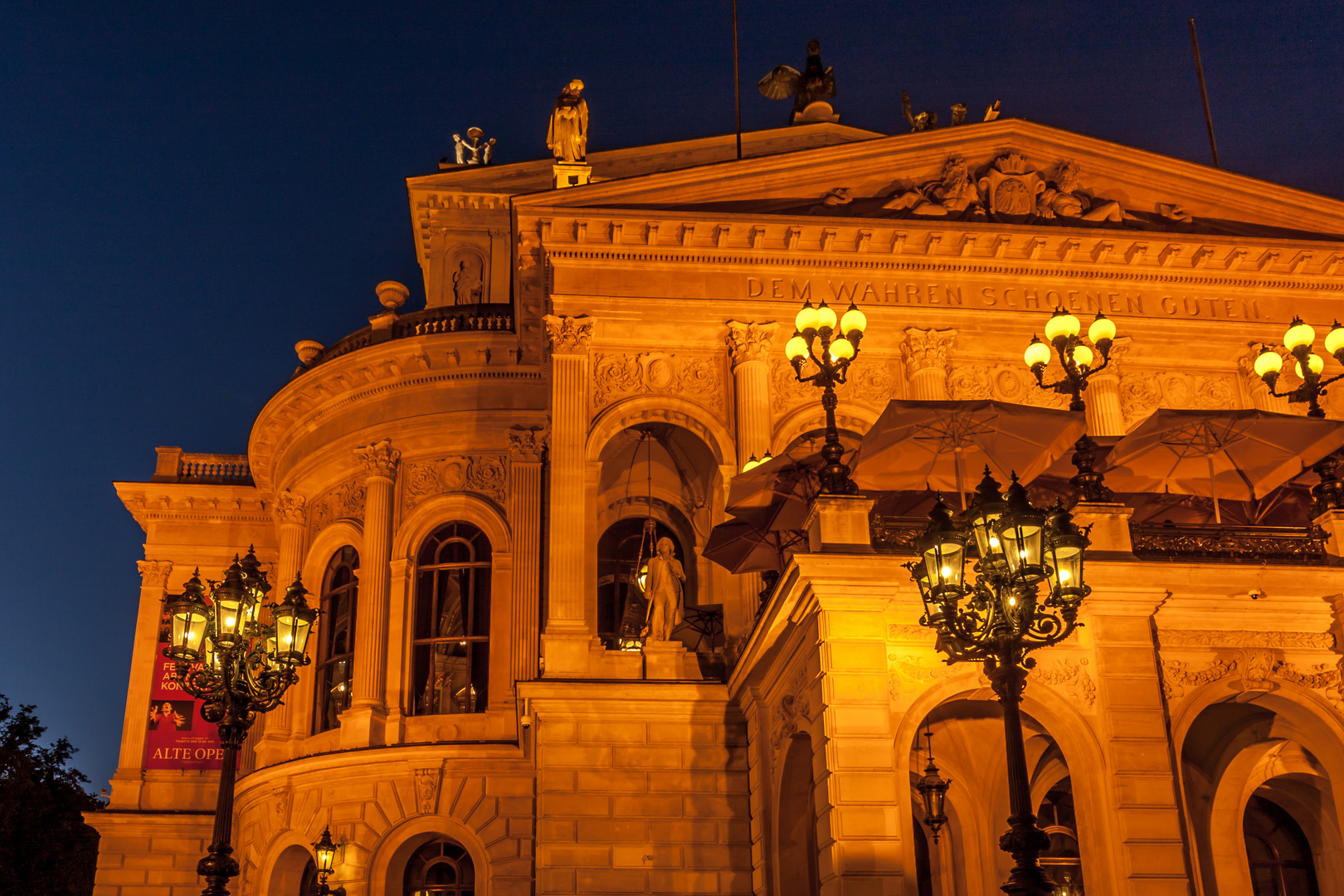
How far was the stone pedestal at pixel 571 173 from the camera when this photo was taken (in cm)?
2669

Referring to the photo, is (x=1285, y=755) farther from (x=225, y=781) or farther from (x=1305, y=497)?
(x=225, y=781)

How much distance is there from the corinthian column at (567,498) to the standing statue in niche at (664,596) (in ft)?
3.86

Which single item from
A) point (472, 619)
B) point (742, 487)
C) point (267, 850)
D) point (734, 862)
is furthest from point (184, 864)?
point (742, 487)

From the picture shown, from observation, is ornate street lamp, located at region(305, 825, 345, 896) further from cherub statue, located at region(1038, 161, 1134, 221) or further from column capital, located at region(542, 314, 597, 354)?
cherub statue, located at region(1038, 161, 1134, 221)

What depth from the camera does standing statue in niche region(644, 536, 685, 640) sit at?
2247cm

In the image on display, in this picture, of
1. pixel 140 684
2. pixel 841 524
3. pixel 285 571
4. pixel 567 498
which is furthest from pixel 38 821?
pixel 841 524

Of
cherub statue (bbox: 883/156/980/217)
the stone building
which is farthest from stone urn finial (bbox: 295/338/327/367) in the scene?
cherub statue (bbox: 883/156/980/217)

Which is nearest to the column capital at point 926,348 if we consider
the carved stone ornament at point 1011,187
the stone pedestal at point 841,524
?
the carved stone ornament at point 1011,187

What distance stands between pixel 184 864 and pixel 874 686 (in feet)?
80.7

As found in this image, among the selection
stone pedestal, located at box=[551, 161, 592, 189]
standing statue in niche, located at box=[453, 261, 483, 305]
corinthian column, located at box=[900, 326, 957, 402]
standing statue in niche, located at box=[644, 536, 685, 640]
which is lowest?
standing statue in niche, located at box=[644, 536, 685, 640]

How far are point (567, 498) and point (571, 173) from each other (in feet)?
24.3

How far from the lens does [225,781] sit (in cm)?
1233

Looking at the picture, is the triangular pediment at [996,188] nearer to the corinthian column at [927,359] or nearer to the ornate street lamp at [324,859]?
the corinthian column at [927,359]

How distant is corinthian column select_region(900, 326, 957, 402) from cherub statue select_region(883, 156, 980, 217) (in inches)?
98.0
